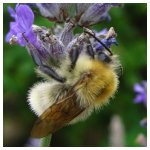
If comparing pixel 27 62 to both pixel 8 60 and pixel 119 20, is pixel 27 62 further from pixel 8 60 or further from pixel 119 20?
pixel 119 20

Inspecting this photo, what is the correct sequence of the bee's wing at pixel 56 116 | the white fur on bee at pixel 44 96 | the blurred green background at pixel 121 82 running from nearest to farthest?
the bee's wing at pixel 56 116 < the white fur on bee at pixel 44 96 < the blurred green background at pixel 121 82

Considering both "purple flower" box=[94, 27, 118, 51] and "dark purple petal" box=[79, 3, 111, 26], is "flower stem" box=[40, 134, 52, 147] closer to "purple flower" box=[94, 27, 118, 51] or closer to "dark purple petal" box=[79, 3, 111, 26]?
"purple flower" box=[94, 27, 118, 51]

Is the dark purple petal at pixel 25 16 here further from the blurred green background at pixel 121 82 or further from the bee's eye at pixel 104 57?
the blurred green background at pixel 121 82

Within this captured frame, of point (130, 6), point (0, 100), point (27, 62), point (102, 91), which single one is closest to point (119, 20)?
point (130, 6)

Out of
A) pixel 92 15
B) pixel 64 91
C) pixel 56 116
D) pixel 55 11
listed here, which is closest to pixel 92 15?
pixel 92 15

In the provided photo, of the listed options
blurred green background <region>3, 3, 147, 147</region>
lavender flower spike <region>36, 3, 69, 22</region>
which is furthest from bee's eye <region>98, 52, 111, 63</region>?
blurred green background <region>3, 3, 147, 147</region>

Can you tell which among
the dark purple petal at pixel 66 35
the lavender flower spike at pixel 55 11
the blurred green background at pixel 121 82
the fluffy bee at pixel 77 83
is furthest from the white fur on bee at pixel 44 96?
the blurred green background at pixel 121 82
